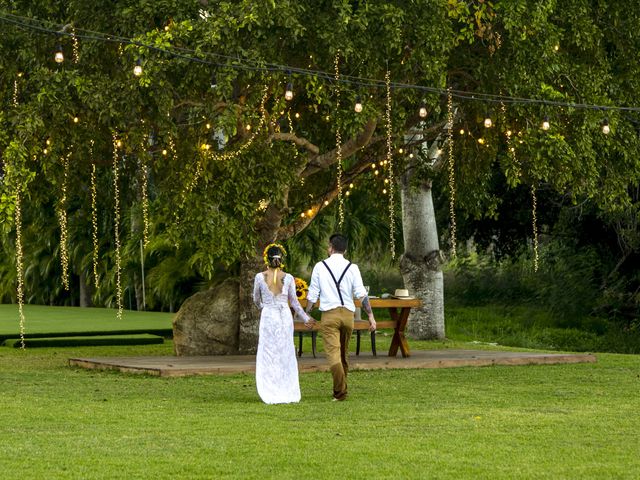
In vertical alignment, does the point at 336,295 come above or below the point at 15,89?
below

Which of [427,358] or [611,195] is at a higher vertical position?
[611,195]

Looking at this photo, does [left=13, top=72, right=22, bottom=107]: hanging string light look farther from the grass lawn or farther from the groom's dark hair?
the groom's dark hair

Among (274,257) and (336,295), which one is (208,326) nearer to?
(274,257)

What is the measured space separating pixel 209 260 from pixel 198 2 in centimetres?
330

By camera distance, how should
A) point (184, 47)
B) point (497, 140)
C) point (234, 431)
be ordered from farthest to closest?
point (497, 140) → point (184, 47) → point (234, 431)

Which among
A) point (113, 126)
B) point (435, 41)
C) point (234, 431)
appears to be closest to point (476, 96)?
point (435, 41)

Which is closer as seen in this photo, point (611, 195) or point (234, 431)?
point (234, 431)

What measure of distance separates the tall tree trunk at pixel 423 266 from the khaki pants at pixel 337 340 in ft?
37.5

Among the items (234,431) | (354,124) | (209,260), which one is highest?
(354,124)

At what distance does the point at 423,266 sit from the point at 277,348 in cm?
1181

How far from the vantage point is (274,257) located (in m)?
13.2

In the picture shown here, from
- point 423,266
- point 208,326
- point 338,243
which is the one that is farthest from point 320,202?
point 338,243

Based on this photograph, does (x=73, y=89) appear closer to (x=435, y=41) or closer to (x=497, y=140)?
(x=435, y=41)

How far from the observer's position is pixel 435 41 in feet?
54.6
